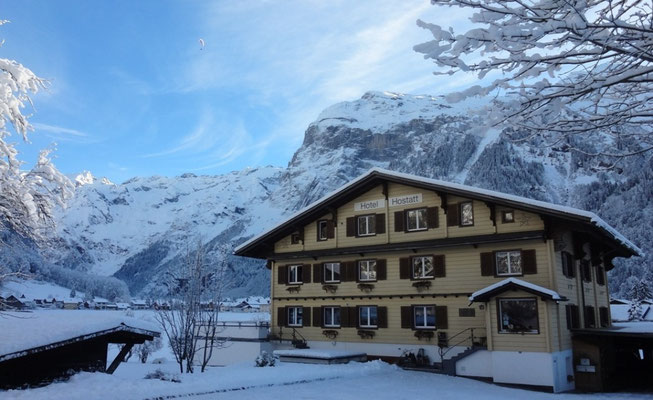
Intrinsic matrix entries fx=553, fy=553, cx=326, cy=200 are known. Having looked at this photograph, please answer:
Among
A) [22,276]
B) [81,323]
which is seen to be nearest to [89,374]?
[81,323]

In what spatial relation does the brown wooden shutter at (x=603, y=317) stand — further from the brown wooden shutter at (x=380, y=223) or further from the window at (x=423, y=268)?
the brown wooden shutter at (x=380, y=223)

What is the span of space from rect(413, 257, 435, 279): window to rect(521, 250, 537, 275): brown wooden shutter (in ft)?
15.2

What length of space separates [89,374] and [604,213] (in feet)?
480

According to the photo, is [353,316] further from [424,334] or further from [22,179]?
[22,179]

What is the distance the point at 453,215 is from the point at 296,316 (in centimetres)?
1145

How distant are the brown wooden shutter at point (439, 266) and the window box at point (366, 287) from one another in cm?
378

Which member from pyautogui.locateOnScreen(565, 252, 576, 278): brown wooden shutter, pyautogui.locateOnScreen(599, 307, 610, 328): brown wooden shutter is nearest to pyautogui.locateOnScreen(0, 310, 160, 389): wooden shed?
pyautogui.locateOnScreen(565, 252, 576, 278): brown wooden shutter

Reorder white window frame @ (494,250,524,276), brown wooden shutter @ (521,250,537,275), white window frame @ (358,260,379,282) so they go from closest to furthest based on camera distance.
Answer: brown wooden shutter @ (521,250,537,275), white window frame @ (494,250,524,276), white window frame @ (358,260,379,282)

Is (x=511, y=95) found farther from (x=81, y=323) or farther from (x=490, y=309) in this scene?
(x=490, y=309)

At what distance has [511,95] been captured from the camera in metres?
6.43

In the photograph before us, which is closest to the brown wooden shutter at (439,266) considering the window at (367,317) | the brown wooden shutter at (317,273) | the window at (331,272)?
the window at (367,317)

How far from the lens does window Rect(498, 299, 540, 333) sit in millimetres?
22688

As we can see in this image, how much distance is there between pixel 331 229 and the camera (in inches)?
1246

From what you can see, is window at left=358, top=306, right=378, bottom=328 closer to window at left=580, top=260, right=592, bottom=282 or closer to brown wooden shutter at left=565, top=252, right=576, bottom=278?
brown wooden shutter at left=565, top=252, right=576, bottom=278
